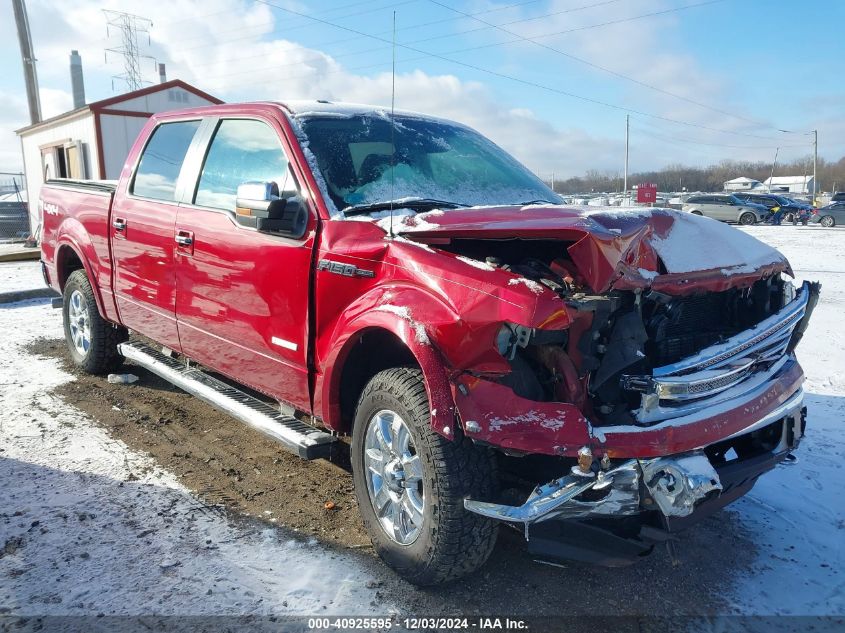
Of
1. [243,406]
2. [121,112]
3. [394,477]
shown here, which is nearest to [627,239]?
[394,477]

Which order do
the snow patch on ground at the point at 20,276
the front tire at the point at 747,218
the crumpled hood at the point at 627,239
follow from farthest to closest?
1. the front tire at the point at 747,218
2. the snow patch on ground at the point at 20,276
3. the crumpled hood at the point at 627,239

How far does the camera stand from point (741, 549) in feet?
10.6

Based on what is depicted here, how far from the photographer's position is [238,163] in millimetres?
3963

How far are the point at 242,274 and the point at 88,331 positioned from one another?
9.31 feet

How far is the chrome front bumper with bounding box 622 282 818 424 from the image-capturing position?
2.49 m

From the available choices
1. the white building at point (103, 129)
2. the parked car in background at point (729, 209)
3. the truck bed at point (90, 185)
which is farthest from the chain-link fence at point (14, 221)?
the parked car in background at point (729, 209)

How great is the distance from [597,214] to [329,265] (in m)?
1.24

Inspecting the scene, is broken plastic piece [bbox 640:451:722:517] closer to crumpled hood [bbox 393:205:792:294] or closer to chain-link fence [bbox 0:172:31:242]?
crumpled hood [bbox 393:205:792:294]

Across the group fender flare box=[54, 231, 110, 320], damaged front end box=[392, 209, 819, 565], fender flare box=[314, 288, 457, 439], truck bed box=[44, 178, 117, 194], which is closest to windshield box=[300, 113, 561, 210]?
fender flare box=[314, 288, 457, 439]

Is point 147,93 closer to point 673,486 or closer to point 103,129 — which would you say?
point 103,129

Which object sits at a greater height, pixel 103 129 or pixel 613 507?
pixel 103 129

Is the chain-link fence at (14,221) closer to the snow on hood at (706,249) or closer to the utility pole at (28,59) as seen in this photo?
the utility pole at (28,59)

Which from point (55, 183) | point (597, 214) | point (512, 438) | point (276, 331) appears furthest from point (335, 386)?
point (55, 183)

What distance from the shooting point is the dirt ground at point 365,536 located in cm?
281
